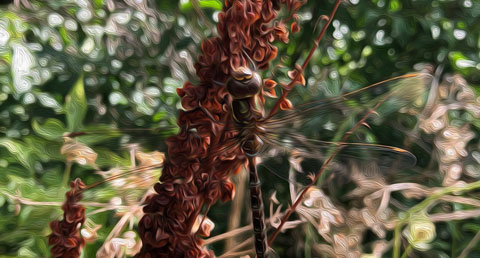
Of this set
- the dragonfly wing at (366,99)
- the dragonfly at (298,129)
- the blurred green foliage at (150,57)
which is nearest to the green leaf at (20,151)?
the blurred green foliage at (150,57)

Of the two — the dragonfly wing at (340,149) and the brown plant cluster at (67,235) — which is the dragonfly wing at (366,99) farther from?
the brown plant cluster at (67,235)

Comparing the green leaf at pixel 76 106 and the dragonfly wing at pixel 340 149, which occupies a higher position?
the dragonfly wing at pixel 340 149

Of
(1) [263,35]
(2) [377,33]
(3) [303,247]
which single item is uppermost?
(1) [263,35]

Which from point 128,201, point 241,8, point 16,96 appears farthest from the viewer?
point 16,96

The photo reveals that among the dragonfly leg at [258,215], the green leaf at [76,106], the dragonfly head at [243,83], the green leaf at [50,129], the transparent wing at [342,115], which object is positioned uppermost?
the dragonfly head at [243,83]

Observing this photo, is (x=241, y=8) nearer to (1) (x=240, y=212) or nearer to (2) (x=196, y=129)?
(2) (x=196, y=129)

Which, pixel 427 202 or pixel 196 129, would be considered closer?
pixel 196 129

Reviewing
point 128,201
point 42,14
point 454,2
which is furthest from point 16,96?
point 454,2
